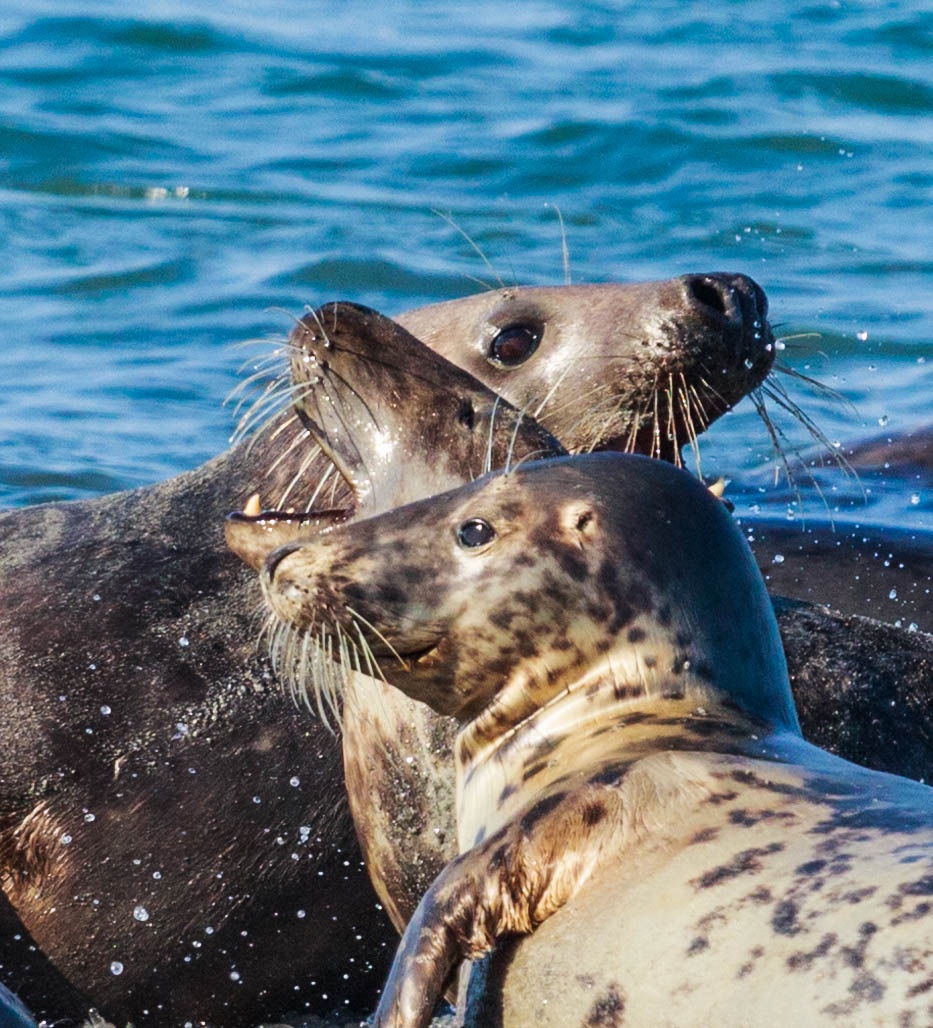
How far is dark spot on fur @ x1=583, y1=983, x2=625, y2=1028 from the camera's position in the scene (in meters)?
3.72

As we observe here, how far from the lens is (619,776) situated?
13.1 ft

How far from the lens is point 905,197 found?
16.0 m

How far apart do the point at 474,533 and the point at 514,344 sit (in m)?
1.75

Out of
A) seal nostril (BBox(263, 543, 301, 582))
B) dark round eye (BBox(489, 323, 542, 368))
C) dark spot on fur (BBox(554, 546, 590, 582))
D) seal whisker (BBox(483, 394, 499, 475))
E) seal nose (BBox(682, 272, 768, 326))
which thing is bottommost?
dark spot on fur (BBox(554, 546, 590, 582))

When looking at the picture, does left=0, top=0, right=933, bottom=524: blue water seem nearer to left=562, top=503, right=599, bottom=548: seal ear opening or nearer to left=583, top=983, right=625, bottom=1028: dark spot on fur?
left=562, top=503, right=599, bottom=548: seal ear opening

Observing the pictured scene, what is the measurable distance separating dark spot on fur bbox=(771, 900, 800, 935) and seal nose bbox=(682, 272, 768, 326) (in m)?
2.32

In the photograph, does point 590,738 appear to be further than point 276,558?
No

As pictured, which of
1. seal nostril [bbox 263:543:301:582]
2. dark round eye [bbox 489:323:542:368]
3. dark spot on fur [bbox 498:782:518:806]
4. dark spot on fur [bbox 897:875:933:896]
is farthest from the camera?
dark round eye [bbox 489:323:542:368]

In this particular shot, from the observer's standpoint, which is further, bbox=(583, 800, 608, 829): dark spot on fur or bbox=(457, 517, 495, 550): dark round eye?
bbox=(457, 517, 495, 550): dark round eye

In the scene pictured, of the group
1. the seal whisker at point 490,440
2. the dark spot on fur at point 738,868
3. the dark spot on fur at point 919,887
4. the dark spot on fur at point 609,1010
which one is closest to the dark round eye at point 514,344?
the seal whisker at point 490,440

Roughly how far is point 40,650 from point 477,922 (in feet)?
7.65

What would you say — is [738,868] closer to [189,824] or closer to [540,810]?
[540,810]

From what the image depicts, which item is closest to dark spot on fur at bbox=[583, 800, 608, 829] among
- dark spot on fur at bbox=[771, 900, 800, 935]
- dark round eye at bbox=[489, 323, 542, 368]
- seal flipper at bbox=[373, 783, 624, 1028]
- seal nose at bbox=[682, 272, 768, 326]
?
seal flipper at bbox=[373, 783, 624, 1028]

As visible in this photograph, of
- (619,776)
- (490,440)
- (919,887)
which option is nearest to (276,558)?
(490,440)
